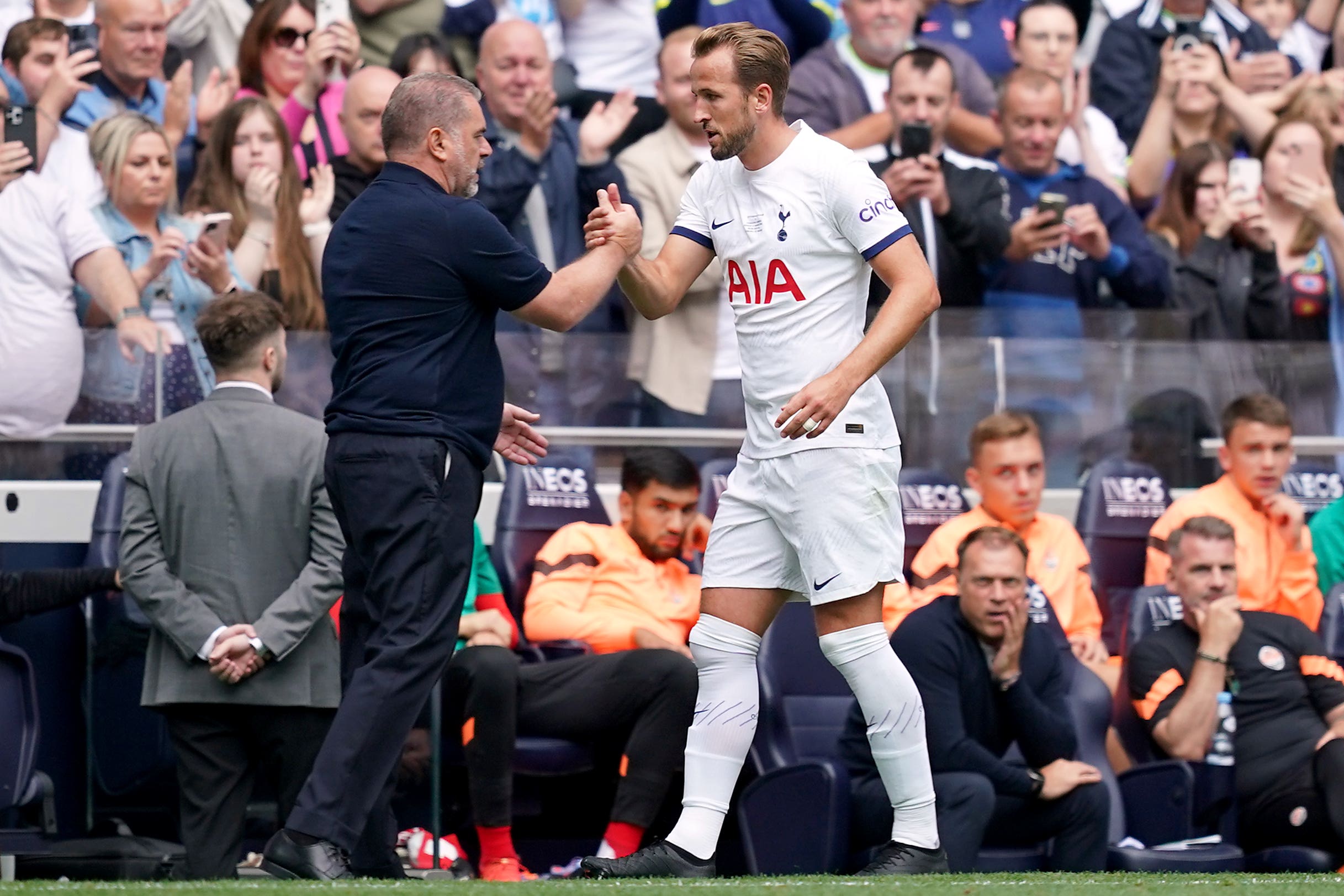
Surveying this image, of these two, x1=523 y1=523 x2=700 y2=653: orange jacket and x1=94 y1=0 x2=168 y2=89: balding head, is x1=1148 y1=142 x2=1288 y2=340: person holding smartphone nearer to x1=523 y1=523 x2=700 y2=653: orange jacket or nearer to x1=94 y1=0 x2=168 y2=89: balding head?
x1=523 y1=523 x2=700 y2=653: orange jacket

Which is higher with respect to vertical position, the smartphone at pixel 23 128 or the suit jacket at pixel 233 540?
the smartphone at pixel 23 128

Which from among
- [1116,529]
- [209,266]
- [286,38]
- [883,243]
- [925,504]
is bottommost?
[1116,529]

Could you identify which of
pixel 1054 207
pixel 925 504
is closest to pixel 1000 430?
pixel 925 504

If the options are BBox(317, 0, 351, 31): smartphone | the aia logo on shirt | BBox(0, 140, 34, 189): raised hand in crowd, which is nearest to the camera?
the aia logo on shirt

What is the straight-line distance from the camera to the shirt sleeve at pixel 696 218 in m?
4.82

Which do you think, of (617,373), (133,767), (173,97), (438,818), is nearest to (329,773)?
(438,818)

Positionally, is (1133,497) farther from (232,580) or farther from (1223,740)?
(232,580)

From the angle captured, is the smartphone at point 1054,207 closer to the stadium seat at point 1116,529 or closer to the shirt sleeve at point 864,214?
the stadium seat at point 1116,529

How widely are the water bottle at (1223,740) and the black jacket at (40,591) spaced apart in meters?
3.87

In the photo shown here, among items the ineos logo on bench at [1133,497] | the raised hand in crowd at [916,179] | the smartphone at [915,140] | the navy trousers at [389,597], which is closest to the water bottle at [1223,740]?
the ineos logo on bench at [1133,497]

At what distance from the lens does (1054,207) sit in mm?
8391

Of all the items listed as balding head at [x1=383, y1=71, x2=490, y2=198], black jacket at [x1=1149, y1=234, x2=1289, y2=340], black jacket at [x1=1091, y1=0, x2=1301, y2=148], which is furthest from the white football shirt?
black jacket at [x1=1091, y1=0, x2=1301, y2=148]

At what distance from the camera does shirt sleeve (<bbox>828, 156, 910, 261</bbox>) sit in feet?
14.8

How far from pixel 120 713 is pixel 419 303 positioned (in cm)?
272
